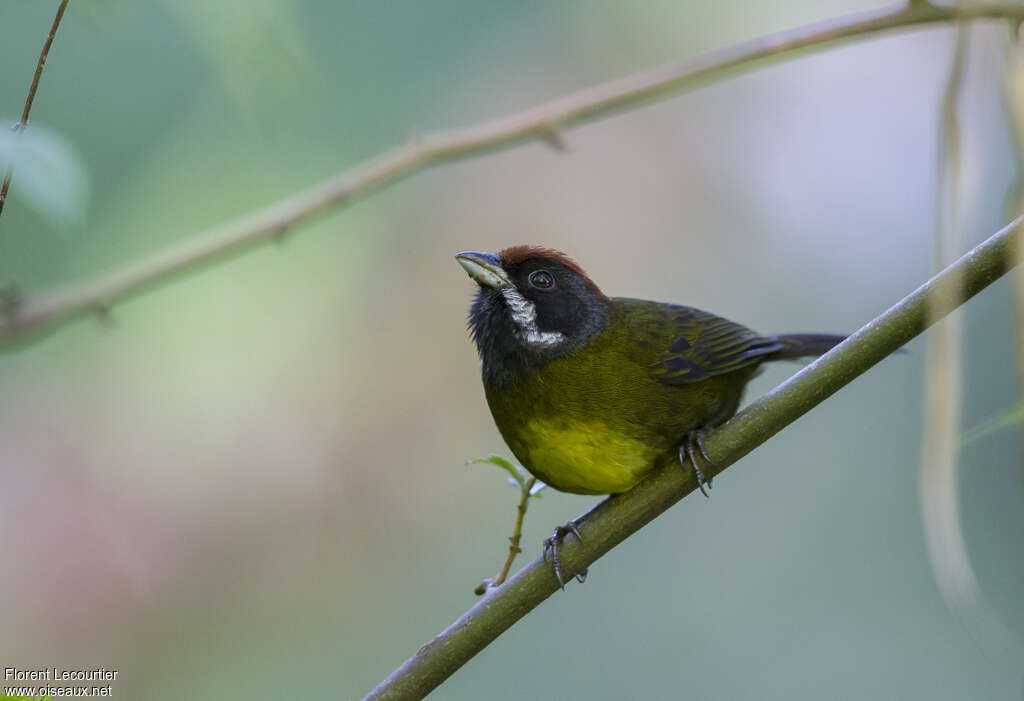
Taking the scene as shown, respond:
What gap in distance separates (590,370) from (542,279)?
32cm

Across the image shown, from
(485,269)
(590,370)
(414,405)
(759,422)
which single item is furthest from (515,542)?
(414,405)

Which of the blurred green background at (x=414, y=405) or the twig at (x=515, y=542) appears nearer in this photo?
the twig at (x=515, y=542)

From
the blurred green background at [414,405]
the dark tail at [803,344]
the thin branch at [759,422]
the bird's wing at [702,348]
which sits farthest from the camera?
the blurred green background at [414,405]

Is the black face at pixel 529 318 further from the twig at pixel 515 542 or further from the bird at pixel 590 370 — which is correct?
the twig at pixel 515 542

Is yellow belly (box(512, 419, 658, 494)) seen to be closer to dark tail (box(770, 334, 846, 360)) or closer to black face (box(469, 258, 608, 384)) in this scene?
black face (box(469, 258, 608, 384))

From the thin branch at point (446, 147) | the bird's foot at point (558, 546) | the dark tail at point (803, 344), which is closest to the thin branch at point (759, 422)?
the bird's foot at point (558, 546)

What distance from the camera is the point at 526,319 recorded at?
3268 millimetres

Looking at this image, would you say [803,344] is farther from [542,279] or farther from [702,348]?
[542,279]

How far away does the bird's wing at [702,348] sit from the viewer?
10.6ft

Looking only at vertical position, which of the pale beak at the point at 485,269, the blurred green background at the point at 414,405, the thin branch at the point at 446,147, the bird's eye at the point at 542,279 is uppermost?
the thin branch at the point at 446,147

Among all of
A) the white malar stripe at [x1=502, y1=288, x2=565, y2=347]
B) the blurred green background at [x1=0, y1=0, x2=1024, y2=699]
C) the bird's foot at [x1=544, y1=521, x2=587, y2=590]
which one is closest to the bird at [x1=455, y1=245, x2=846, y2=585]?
the white malar stripe at [x1=502, y1=288, x2=565, y2=347]

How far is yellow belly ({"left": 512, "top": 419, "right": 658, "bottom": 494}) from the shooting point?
9.46ft

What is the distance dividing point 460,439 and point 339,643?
1095 millimetres

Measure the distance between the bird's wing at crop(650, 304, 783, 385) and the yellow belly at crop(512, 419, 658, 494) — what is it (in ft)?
1.07
